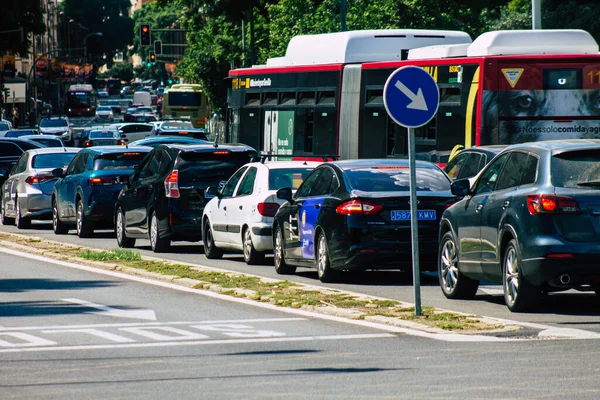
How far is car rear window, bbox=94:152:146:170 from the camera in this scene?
1025 inches

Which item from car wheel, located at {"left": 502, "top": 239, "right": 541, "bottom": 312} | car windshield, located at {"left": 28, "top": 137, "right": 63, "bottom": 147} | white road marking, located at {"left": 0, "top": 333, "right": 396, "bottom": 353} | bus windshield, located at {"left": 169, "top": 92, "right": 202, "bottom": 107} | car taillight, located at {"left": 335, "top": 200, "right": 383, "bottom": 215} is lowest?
white road marking, located at {"left": 0, "top": 333, "right": 396, "bottom": 353}

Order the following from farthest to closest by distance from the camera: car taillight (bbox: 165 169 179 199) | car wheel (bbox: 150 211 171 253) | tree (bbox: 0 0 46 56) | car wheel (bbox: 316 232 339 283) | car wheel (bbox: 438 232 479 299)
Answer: tree (bbox: 0 0 46 56) → car wheel (bbox: 150 211 171 253) → car taillight (bbox: 165 169 179 199) → car wheel (bbox: 316 232 339 283) → car wheel (bbox: 438 232 479 299)

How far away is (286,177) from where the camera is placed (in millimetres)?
19375

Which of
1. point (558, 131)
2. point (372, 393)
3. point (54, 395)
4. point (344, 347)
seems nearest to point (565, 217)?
point (344, 347)

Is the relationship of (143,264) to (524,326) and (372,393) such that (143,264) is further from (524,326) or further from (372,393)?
(372,393)

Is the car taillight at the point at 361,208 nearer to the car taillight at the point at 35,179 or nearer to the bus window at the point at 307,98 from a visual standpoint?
the bus window at the point at 307,98

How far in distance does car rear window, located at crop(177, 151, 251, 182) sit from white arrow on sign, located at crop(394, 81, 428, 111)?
8.82 metres

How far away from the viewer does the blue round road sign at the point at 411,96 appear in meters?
12.8

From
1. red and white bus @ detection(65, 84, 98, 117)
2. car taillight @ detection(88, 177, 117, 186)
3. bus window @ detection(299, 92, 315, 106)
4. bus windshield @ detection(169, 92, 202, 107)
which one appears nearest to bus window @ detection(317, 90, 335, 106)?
bus window @ detection(299, 92, 315, 106)

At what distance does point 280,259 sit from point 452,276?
386 centimetres

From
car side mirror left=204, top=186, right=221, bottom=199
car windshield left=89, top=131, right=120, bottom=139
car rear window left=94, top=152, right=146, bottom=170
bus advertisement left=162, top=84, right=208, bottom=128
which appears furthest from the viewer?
bus advertisement left=162, top=84, right=208, bottom=128

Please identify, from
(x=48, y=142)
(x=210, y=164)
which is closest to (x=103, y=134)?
(x=48, y=142)

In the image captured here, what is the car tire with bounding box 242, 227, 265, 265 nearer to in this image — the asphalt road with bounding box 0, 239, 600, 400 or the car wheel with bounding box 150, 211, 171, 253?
the car wheel with bounding box 150, 211, 171, 253

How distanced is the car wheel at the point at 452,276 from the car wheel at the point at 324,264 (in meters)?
1.89
